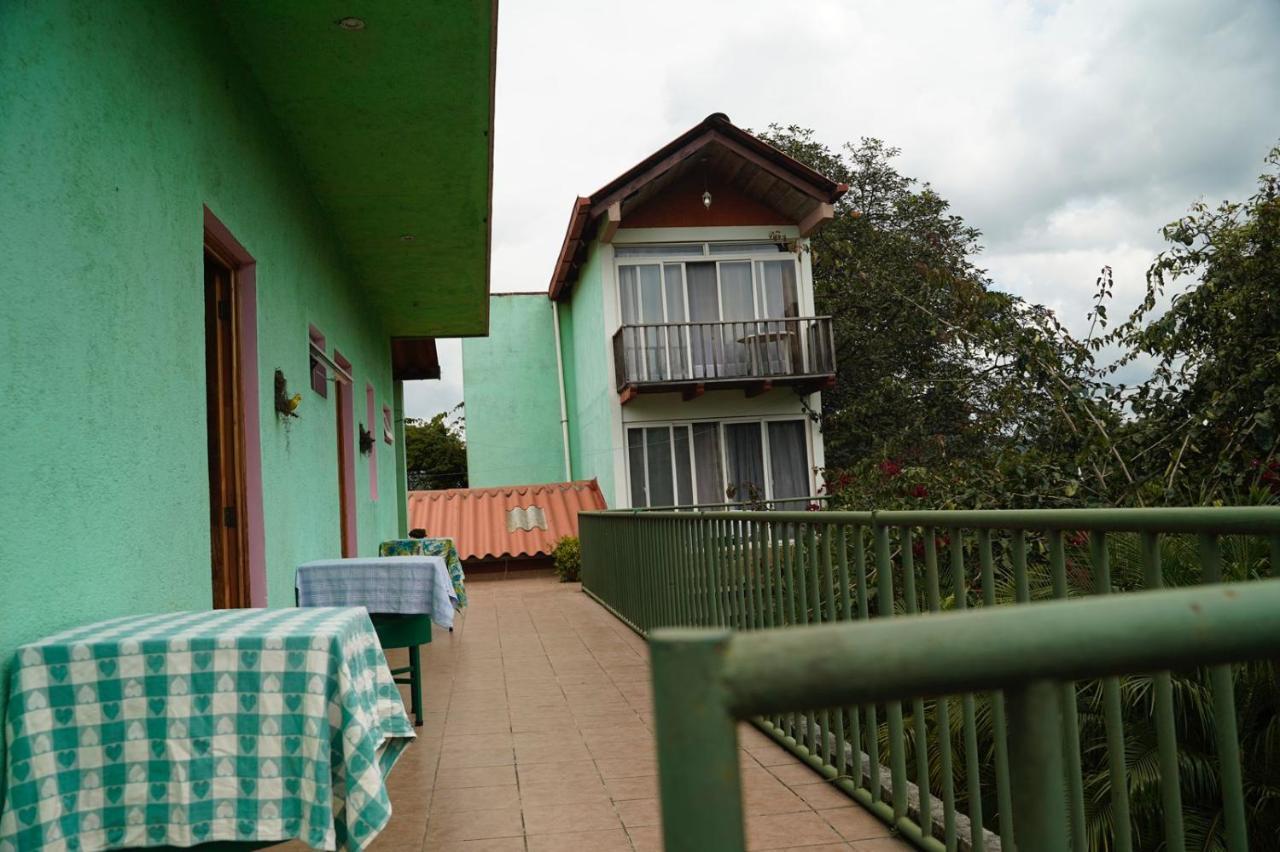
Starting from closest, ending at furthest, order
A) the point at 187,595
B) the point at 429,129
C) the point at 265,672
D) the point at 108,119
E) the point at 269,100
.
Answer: the point at 265,672, the point at 108,119, the point at 187,595, the point at 269,100, the point at 429,129

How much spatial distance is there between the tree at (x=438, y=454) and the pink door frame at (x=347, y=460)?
2574 cm

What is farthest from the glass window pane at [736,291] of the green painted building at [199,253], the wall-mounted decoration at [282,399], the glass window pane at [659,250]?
the wall-mounted decoration at [282,399]

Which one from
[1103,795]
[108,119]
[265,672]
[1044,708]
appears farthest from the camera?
[1103,795]

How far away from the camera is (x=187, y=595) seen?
392cm

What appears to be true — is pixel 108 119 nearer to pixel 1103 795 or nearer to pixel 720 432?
pixel 1103 795

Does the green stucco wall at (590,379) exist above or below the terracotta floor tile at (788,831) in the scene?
above

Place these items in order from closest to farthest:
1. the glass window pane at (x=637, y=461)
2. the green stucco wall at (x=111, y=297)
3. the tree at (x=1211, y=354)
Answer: the green stucco wall at (x=111, y=297) < the tree at (x=1211, y=354) < the glass window pane at (x=637, y=461)

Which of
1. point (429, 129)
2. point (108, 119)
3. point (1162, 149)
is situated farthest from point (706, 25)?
point (108, 119)

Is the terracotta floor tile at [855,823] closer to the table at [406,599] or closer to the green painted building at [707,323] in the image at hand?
the table at [406,599]

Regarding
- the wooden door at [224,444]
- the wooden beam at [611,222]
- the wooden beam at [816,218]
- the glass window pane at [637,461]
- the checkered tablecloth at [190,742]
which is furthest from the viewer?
the glass window pane at [637,461]

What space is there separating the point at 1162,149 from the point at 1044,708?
10.3 metres

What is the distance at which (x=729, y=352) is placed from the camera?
17266 mm

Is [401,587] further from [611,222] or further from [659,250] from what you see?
[659,250]

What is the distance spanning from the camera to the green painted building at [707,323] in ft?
55.4
